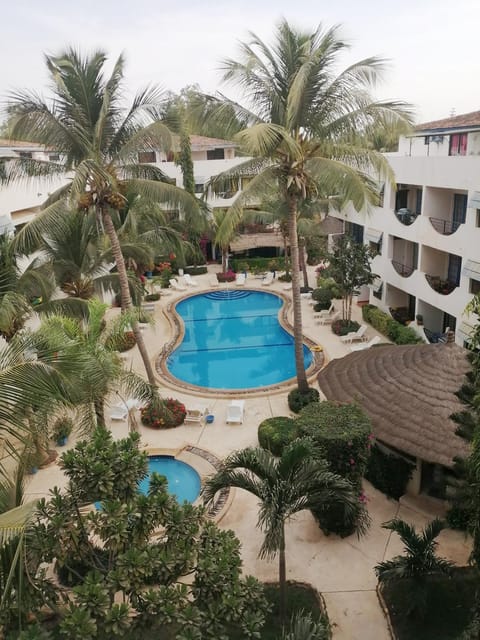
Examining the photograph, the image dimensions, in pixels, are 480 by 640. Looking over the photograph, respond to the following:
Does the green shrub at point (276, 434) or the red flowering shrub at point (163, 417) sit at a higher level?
the green shrub at point (276, 434)

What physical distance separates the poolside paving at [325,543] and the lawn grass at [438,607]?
30 centimetres

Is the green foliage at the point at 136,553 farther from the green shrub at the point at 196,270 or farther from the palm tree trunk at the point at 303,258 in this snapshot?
the green shrub at the point at 196,270

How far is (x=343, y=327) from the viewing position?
→ 25.2 m

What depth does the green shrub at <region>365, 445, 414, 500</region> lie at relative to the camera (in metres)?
12.8

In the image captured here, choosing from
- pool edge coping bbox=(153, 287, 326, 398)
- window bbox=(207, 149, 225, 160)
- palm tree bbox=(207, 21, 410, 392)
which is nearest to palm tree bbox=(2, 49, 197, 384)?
palm tree bbox=(207, 21, 410, 392)

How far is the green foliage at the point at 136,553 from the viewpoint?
6062 millimetres

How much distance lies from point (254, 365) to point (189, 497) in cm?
1037

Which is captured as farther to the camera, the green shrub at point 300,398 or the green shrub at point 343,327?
the green shrub at point 343,327

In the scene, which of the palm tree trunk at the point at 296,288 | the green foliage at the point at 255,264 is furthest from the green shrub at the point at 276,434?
the green foliage at the point at 255,264

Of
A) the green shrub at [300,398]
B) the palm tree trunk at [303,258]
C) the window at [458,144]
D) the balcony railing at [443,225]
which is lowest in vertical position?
the green shrub at [300,398]

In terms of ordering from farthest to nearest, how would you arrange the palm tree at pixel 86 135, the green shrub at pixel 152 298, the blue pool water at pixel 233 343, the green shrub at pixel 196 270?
the green shrub at pixel 196 270, the green shrub at pixel 152 298, the blue pool water at pixel 233 343, the palm tree at pixel 86 135

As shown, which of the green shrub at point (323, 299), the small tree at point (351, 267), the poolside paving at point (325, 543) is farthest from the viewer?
the green shrub at point (323, 299)

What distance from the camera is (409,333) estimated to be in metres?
22.5

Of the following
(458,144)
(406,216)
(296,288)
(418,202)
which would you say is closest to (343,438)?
(296,288)
